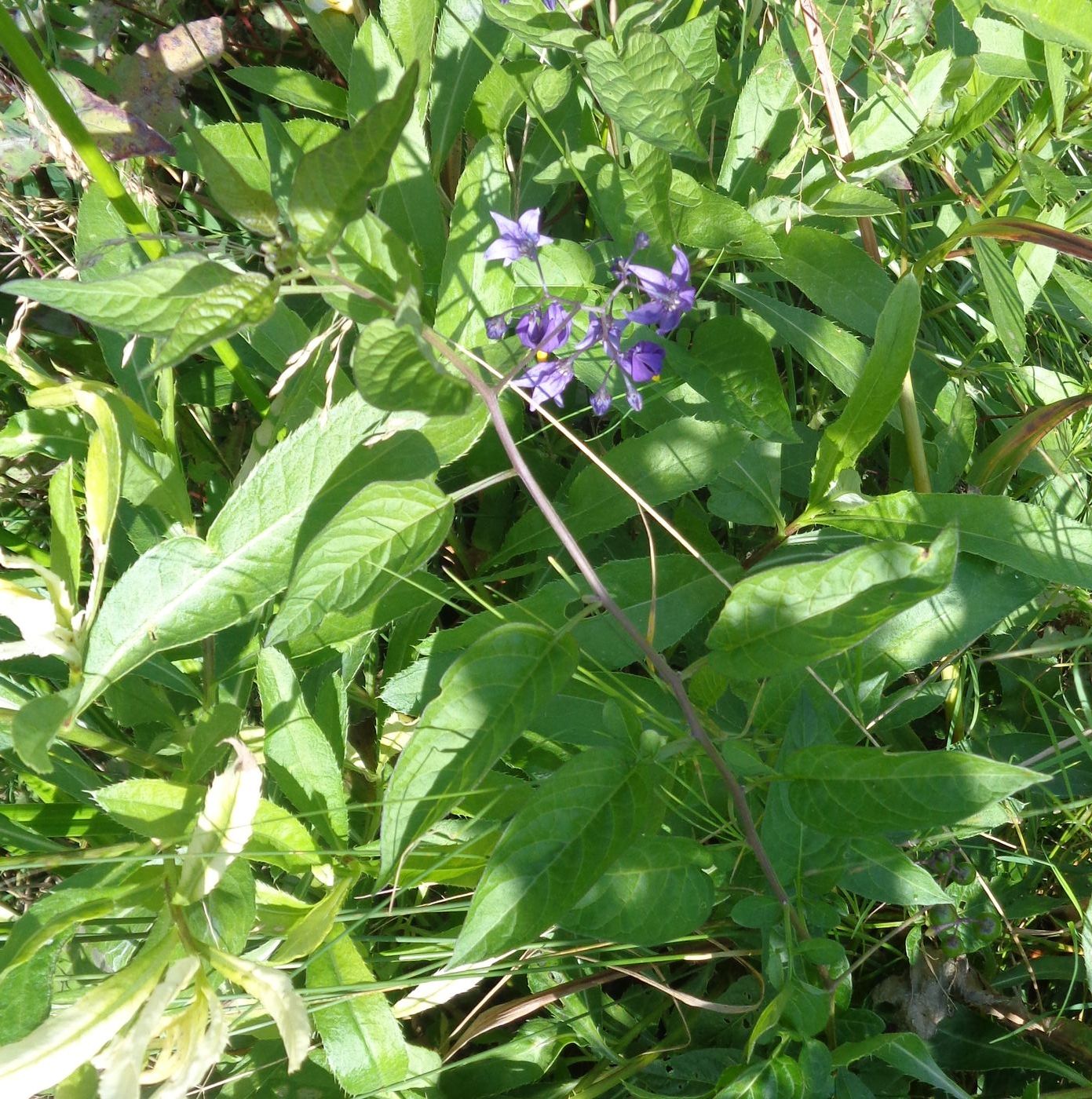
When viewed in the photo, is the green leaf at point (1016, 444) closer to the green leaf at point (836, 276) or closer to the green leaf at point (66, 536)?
the green leaf at point (836, 276)

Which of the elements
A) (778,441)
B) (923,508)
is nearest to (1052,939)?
(923,508)

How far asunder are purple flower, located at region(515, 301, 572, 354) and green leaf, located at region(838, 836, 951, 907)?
0.86 m

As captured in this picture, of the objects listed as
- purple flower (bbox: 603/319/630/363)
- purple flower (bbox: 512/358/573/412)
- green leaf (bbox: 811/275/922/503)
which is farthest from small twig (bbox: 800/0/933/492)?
purple flower (bbox: 512/358/573/412)

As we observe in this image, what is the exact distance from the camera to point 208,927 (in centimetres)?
130

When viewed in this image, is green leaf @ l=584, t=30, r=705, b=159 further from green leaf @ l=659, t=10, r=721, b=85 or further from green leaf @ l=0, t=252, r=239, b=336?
green leaf @ l=0, t=252, r=239, b=336

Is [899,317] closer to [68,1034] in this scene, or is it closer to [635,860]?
[635,860]

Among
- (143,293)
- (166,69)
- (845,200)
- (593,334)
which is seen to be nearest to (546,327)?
(593,334)

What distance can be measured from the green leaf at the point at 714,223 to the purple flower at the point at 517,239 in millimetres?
252

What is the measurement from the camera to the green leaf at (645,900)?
1323 millimetres

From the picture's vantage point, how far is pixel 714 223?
5.34 feet

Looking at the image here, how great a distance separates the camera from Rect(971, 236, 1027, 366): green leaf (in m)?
1.71

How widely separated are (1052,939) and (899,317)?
120cm

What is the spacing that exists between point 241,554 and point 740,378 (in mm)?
849

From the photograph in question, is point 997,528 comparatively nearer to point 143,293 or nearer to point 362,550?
point 362,550
